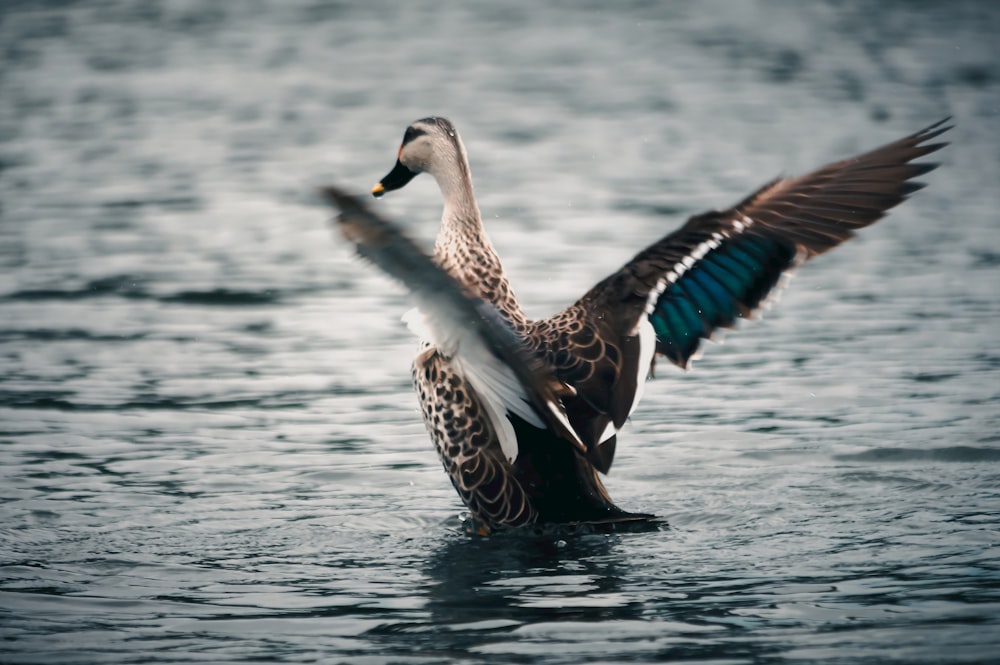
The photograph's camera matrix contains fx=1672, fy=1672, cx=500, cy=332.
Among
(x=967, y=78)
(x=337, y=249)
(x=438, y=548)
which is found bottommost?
(x=438, y=548)

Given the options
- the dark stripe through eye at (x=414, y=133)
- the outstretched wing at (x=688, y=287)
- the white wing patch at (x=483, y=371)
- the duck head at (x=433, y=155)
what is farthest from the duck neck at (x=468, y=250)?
the white wing patch at (x=483, y=371)

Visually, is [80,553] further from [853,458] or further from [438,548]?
[853,458]

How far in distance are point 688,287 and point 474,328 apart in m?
1.09

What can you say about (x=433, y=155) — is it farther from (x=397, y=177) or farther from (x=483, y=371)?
(x=483, y=371)

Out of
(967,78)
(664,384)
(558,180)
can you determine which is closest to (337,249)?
(558,180)

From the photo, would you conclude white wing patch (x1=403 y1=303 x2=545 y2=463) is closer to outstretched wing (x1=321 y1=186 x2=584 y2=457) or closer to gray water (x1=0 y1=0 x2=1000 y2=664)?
outstretched wing (x1=321 y1=186 x2=584 y2=457)

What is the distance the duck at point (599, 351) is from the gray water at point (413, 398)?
250 mm

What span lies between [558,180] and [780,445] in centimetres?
734

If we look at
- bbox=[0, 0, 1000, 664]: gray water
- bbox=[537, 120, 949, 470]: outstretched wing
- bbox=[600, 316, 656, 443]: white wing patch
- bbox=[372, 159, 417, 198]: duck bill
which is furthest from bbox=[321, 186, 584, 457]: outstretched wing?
bbox=[372, 159, 417, 198]: duck bill

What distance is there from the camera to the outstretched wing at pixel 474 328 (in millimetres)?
4852

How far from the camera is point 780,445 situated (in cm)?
753

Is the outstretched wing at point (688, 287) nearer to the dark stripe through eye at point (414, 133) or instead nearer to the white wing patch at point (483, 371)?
the white wing patch at point (483, 371)

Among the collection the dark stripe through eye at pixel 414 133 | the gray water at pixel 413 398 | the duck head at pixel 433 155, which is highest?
the dark stripe through eye at pixel 414 133

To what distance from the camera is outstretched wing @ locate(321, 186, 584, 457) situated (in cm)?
485
